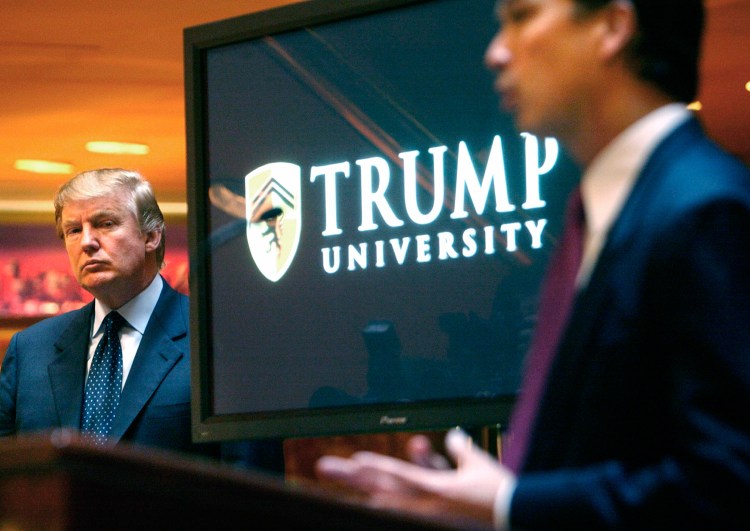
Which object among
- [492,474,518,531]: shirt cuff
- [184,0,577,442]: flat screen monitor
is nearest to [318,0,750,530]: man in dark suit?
[492,474,518,531]: shirt cuff

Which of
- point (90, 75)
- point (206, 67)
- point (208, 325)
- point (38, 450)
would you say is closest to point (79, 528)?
point (38, 450)

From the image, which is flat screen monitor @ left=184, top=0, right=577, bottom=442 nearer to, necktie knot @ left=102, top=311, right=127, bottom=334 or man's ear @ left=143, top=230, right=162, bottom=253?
necktie knot @ left=102, top=311, right=127, bottom=334

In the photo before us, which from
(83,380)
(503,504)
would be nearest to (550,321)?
(503,504)

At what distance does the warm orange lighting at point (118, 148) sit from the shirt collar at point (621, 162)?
654 centimetres

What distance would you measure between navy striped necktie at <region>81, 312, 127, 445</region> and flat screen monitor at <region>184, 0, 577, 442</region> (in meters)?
0.44

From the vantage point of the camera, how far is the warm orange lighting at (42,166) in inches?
307

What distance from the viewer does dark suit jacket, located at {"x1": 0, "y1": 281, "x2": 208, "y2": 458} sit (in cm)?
254

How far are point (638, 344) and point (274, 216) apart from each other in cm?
125

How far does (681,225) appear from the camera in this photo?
98 centimetres

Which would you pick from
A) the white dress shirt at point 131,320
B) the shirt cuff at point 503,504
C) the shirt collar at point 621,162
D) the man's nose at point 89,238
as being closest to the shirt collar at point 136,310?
the white dress shirt at point 131,320

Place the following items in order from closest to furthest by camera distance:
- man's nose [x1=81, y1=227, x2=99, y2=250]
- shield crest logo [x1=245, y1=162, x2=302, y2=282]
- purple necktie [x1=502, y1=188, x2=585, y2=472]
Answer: purple necktie [x1=502, y1=188, x2=585, y2=472], shield crest logo [x1=245, y1=162, x2=302, y2=282], man's nose [x1=81, y1=227, x2=99, y2=250]

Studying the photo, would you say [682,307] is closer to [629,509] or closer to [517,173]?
[629,509]

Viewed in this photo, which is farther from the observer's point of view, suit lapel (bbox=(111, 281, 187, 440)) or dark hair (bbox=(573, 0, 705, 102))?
suit lapel (bbox=(111, 281, 187, 440))

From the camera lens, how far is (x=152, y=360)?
262 centimetres
